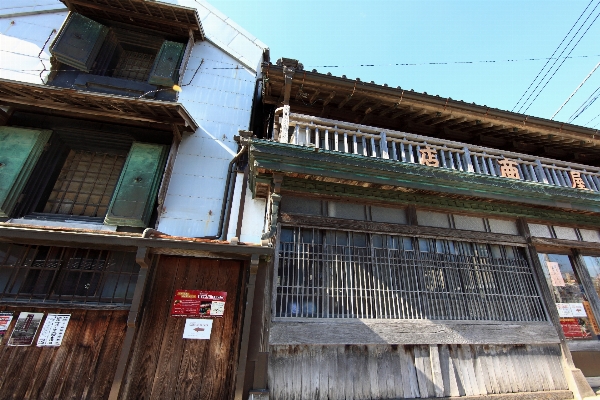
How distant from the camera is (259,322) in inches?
203

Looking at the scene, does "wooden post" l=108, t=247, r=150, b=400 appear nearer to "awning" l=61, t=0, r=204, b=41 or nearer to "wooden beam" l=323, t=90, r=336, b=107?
"wooden beam" l=323, t=90, r=336, b=107

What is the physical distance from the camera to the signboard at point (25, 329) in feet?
16.8

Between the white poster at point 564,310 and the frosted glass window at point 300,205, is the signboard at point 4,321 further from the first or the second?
the white poster at point 564,310

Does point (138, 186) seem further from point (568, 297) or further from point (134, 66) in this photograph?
point (568, 297)

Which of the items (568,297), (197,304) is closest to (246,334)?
(197,304)

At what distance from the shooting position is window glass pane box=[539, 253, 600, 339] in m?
7.05

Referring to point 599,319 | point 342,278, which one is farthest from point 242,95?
point 599,319

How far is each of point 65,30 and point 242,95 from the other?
5.13 m

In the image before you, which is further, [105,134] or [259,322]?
[105,134]

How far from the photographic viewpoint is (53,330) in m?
5.25

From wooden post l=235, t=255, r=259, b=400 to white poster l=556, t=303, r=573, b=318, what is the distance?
7669mm

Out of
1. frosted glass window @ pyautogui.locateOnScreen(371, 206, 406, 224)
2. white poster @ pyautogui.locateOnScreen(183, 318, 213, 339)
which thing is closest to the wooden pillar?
frosted glass window @ pyautogui.locateOnScreen(371, 206, 406, 224)

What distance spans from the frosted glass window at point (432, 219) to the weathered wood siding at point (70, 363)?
6881 mm

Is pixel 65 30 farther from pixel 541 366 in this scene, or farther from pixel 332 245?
pixel 541 366
